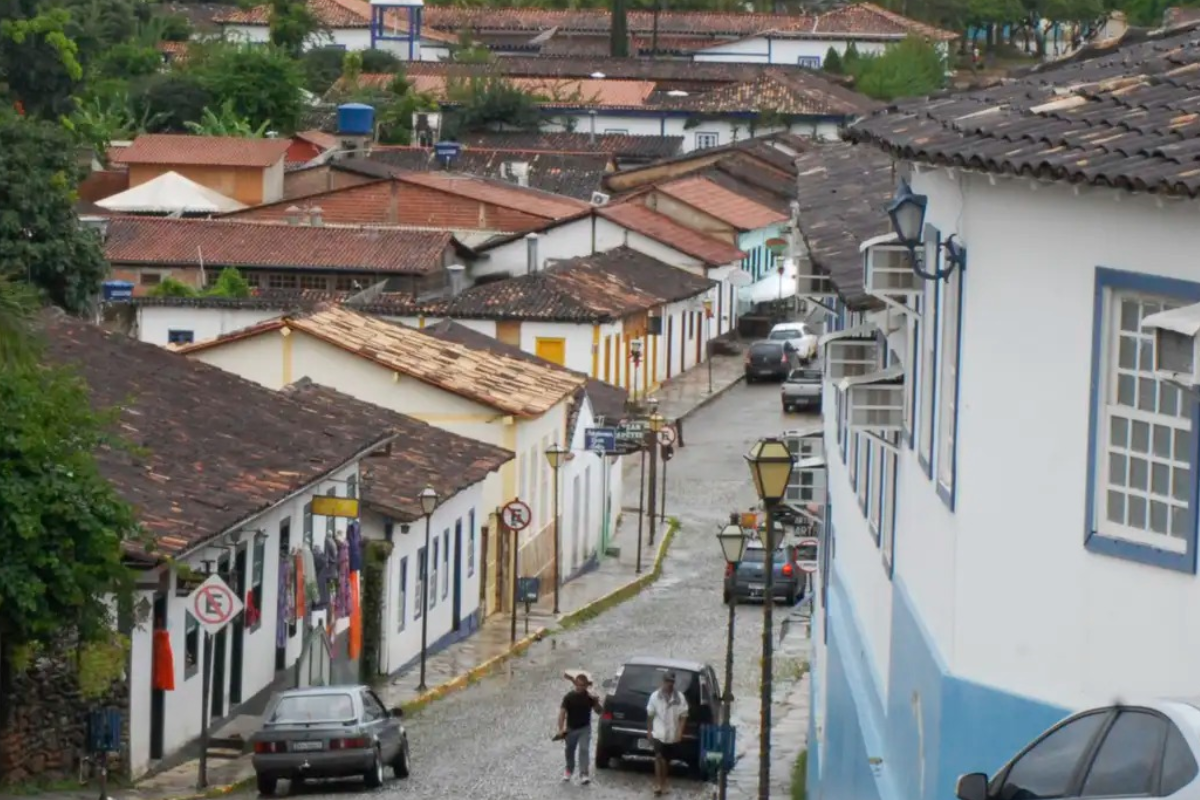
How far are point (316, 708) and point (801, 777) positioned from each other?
18.5 feet

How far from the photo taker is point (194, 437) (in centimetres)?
3081

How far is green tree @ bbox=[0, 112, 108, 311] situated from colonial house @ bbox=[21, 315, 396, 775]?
24.0 meters

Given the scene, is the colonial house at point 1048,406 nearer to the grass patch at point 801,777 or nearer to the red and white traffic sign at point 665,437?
the grass patch at point 801,777

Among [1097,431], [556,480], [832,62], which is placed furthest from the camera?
[832,62]

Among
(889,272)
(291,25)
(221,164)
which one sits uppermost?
(291,25)

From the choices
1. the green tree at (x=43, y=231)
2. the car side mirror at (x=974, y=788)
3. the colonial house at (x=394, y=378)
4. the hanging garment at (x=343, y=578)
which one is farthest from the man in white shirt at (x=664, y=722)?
the green tree at (x=43, y=231)

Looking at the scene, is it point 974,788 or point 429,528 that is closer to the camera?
point 974,788

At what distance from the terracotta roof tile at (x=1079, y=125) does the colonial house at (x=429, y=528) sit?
22.1m

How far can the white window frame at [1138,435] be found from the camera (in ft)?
36.9

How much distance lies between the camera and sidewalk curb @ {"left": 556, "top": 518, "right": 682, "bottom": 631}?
4369 centimetres

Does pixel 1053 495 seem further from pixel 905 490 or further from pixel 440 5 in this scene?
pixel 440 5

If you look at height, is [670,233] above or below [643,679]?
above

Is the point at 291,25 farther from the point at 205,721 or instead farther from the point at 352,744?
the point at 352,744

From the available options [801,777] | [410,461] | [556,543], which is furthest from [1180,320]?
[556,543]
